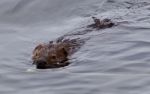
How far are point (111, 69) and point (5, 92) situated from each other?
1.80 m

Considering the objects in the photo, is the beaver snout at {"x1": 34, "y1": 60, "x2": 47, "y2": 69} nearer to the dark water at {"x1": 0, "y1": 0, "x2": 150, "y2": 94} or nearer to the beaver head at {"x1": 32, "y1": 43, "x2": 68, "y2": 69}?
the beaver head at {"x1": 32, "y1": 43, "x2": 68, "y2": 69}

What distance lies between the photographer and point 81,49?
349 inches

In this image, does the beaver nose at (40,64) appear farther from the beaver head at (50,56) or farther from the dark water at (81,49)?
the dark water at (81,49)

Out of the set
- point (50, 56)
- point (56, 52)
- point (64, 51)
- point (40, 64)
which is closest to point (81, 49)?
point (64, 51)

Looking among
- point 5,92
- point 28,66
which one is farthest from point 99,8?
point 5,92

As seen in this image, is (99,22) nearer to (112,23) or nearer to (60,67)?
(112,23)

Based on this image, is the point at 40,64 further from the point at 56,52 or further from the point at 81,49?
the point at 81,49

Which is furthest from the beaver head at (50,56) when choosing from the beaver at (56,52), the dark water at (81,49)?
the dark water at (81,49)

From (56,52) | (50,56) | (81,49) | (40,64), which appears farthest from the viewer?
(81,49)

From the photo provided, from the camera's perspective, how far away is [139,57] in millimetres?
8578

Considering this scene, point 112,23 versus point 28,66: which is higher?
point 112,23

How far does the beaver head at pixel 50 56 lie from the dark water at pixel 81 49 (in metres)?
0.15

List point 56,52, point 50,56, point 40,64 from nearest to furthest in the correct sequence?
point 40,64, point 50,56, point 56,52

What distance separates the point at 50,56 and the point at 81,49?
841mm
